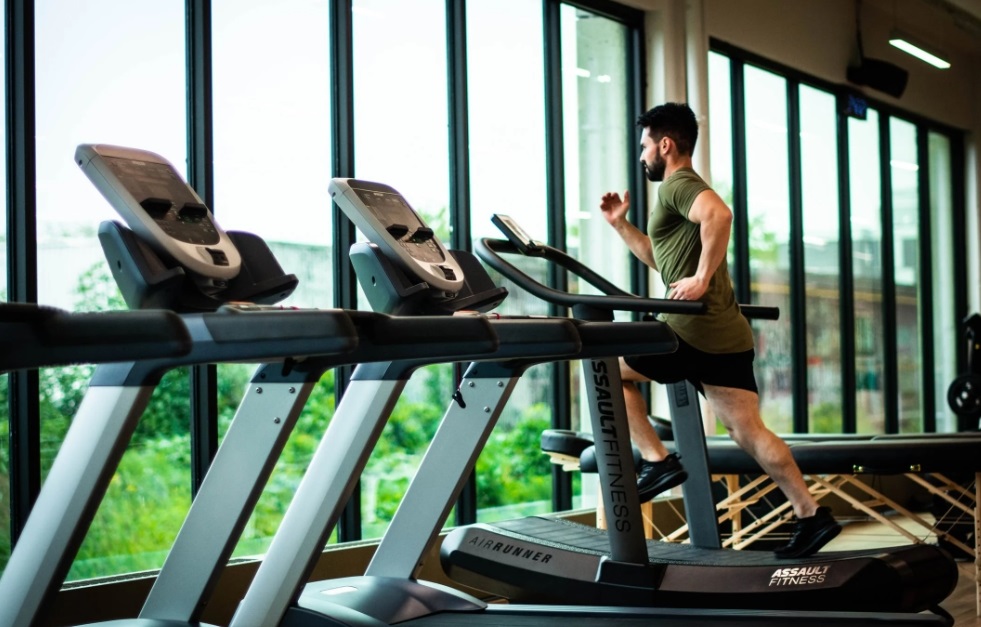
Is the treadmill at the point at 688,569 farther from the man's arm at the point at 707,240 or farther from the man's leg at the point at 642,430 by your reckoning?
the man's arm at the point at 707,240

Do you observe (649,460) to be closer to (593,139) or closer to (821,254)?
(593,139)

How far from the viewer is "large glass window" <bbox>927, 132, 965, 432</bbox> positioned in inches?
362

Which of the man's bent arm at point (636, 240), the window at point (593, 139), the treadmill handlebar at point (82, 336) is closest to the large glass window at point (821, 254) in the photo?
the window at point (593, 139)

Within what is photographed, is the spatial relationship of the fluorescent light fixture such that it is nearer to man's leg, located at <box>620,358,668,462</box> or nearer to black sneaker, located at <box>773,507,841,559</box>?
man's leg, located at <box>620,358,668,462</box>

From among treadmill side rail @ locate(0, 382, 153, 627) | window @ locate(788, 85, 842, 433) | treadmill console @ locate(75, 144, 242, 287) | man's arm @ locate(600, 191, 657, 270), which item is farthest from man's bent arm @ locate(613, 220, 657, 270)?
window @ locate(788, 85, 842, 433)

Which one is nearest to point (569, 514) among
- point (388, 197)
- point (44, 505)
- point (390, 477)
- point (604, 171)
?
point (390, 477)

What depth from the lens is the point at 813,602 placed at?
324 cm

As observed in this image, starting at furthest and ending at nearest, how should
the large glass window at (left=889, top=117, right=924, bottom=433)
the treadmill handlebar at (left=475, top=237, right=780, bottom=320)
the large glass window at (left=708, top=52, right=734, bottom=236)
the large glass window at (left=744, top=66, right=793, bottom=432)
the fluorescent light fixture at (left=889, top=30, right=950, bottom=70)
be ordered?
the large glass window at (left=889, top=117, right=924, bottom=433), the fluorescent light fixture at (left=889, top=30, right=950, bottom=70), the large glass window at (left=744, top=66, right=793, bottom=432), the large glass window at (left=708, top=52, right=734, bottom=236), the treadmill handlebar at (left=475, top=237, right=780, bottom=320)

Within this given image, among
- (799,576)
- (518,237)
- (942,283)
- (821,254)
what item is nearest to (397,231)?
(518,237)

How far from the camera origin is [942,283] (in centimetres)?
930

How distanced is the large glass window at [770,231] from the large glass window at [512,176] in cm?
188

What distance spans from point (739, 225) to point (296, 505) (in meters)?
4.66

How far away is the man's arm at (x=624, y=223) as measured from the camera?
3736 mm

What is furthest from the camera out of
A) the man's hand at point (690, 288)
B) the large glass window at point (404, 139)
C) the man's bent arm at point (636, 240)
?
the large glass window at point (404, 139)
